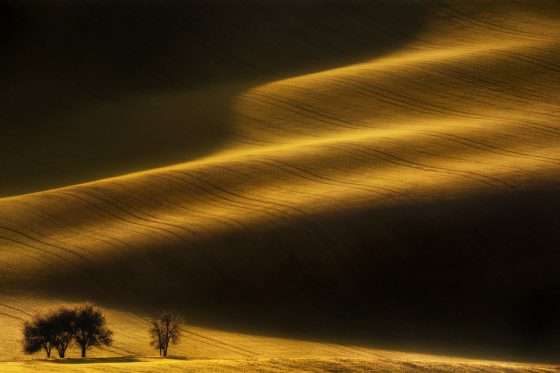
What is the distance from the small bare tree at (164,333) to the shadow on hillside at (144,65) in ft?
58.3

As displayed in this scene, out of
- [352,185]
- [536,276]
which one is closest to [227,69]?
[352,185]

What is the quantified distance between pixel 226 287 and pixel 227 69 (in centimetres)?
2959

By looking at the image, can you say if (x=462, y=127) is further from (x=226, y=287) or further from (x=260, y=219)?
(x=226, y=287)

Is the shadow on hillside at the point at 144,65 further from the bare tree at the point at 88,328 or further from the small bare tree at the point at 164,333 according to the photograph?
the bare tree at the point at 88,328

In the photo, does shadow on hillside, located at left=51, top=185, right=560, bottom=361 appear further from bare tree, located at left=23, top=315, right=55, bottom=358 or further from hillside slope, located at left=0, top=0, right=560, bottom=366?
bare tree, located at left=23, top=315, right=55, bottom=358

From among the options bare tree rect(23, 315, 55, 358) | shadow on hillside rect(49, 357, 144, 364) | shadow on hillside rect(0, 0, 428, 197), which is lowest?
shadow on hillside rect(49, 357, 144, 364)

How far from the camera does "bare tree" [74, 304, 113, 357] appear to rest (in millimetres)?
27016

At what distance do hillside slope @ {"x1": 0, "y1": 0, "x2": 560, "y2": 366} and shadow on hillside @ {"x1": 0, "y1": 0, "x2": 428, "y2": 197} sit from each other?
0.25 metres

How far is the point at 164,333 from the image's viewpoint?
1111 inches


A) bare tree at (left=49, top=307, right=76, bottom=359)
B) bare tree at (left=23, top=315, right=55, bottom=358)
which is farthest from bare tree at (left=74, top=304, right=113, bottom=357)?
bare tree at (left=23, top=315, right=55, bottom=358)

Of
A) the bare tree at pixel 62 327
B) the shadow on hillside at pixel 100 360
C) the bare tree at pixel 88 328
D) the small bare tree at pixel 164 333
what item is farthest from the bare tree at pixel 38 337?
the small bare tree at pixel 164 333

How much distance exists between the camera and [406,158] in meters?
41.0

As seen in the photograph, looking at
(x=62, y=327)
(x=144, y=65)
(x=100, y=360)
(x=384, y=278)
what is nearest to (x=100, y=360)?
(x=100, y=360)

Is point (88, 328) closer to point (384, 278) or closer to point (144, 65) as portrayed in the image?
point (384, 278)
